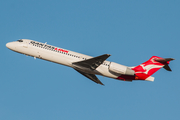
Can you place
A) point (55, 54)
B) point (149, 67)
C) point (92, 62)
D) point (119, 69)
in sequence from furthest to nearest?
1. point (149, 67)
2. point (55, 54)
3. point (119, 69)
4. point (92, 62)

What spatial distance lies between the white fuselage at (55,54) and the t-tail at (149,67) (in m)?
3.33

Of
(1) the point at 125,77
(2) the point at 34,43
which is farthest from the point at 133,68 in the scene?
(2) the point at 34,43

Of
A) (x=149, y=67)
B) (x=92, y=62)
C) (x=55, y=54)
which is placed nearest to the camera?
(x=92, y=62)

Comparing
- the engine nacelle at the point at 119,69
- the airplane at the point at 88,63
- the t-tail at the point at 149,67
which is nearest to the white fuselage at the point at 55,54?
the airplane at the point at 88,63

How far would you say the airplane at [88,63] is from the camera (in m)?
32.7

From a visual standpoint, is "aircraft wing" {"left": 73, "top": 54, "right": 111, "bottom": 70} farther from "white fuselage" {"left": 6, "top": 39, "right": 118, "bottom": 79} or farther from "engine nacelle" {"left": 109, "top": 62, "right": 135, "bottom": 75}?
"engine nacelle" {"left": 109, "top": 62, "right": 135, "bottom": 75}

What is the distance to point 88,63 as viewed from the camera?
106 feet

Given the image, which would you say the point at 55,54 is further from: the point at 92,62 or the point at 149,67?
the point at 149,67

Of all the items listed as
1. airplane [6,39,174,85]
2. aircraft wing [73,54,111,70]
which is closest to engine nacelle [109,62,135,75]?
airplane [6,39,174,85]

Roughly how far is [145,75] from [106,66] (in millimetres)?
5677

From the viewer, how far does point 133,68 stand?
34281 mm

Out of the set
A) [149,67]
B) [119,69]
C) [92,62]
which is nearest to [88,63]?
[92,62]

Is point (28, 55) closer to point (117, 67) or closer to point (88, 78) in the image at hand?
point (88, 78)

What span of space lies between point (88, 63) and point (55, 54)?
4.90 meters
